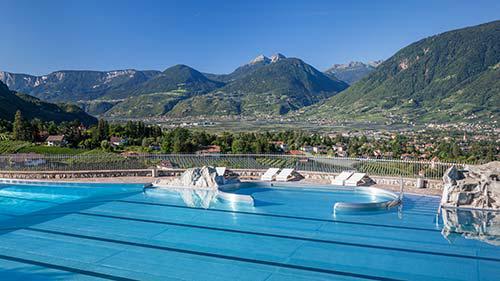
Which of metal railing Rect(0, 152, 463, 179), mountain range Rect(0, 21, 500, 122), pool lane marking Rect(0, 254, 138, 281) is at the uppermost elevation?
mountain range Rect(0, 21, 500, 122)

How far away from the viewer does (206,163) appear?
642 inches

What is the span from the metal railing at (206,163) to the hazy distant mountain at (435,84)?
271ft

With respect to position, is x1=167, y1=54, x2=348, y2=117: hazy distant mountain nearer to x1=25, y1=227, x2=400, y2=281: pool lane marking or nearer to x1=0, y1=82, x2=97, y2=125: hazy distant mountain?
x1=0, y1=82, x2=97, y2=125: hazy distant mountain

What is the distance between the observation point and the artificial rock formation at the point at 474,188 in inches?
384

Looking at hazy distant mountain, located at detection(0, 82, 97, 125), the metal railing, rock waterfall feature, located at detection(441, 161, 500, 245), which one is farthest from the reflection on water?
hazy distant mountain, located at detection(0, 82, 97, 125)

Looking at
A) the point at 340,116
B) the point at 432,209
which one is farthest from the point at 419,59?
the point at 432,209

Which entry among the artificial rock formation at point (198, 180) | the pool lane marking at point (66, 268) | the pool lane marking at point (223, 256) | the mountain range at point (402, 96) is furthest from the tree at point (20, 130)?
the mountain range at point (402, 96)

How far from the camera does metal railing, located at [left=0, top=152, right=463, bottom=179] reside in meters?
14.5

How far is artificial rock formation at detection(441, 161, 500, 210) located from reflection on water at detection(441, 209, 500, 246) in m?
0.22

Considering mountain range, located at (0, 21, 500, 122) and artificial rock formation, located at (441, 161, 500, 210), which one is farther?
mountain range, located at (0, 21, 500, 122)

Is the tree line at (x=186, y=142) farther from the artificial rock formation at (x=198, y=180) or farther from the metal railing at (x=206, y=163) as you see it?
the artificial rock formation at (x=198, y=180)

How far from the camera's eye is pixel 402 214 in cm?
982

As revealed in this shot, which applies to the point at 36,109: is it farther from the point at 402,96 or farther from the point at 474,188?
the point at 402,96

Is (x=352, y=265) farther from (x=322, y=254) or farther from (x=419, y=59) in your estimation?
(x=419, y=59)
